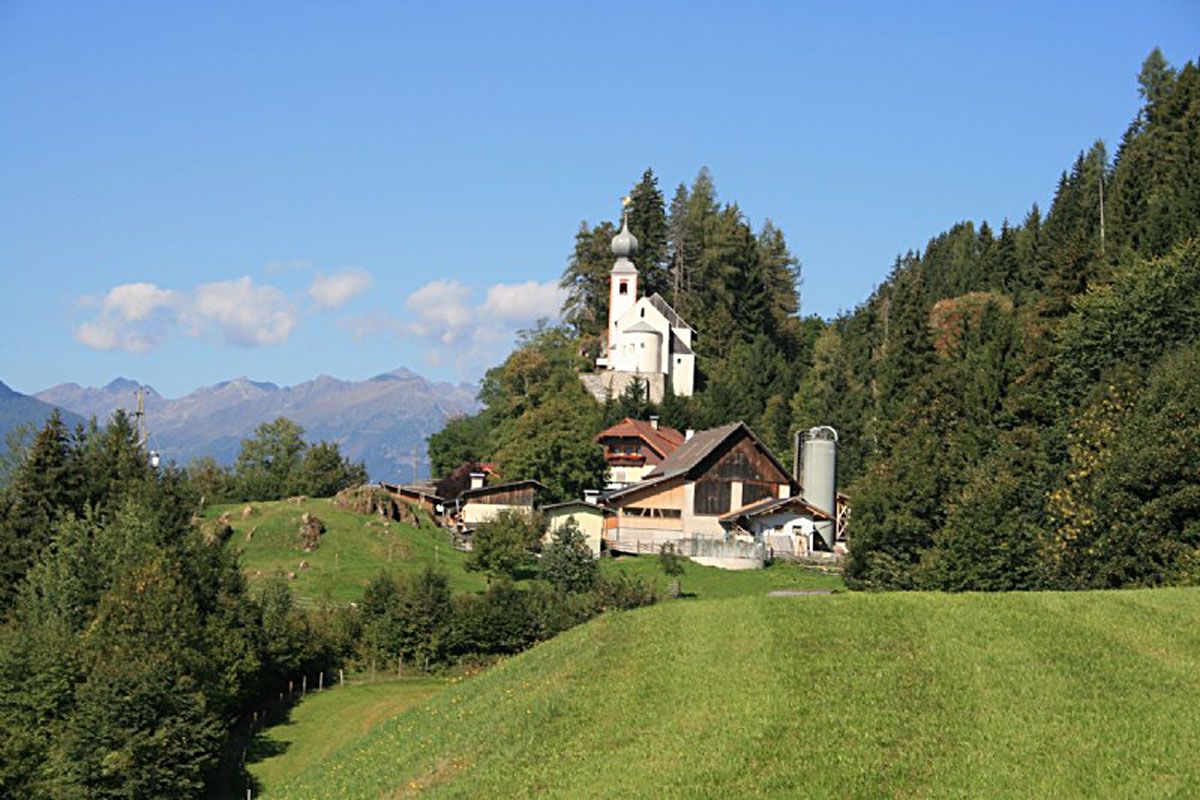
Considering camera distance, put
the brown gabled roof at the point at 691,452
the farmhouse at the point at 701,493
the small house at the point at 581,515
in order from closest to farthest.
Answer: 1. the small house at the point at 581,515
2. the farmhouse at the point at 701,493
3. the brown gabled roof at the point at 691,452

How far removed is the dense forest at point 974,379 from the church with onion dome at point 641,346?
2278 mm

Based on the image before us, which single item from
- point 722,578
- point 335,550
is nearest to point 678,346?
point 722,578

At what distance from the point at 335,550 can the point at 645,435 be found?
30.6 meters

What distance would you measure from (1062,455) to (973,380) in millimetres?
9499

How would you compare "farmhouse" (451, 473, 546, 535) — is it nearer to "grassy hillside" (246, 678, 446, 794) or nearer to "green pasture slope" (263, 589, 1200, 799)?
"grassy hillside" (246, 678, 446, 794)

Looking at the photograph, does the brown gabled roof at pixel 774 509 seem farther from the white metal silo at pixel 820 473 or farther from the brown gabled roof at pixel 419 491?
the brown gabled roof at pixel 419 491

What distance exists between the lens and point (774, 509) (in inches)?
3063

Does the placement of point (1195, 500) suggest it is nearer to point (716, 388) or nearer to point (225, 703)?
point (225, 703)

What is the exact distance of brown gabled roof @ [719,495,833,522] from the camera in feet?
256

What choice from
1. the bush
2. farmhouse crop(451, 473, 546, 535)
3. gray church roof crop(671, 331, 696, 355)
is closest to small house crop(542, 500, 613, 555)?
farmhouse crop(451, 473, 546, 535)

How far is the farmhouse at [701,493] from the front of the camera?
79.4 m

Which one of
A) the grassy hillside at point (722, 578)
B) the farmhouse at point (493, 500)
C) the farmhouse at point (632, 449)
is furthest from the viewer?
the farmhouse at point (632, 449)

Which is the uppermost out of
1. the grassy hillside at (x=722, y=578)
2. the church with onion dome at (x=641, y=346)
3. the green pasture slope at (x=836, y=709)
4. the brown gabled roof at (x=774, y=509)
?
the church with onion dome at (x=641, y=346)

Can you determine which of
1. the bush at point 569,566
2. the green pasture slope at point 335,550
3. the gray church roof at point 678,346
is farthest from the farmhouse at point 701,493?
the gray church roof at point 678,346
